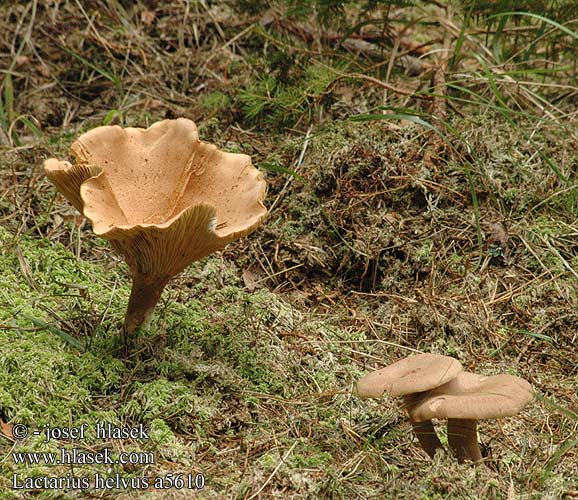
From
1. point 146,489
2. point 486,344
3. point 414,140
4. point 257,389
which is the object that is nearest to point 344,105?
point 414,140

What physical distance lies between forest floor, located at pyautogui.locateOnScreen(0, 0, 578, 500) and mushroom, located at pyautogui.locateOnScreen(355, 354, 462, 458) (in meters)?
0.12

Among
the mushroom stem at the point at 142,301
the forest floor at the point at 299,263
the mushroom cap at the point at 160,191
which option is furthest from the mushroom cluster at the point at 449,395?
the mushroom stem at the point at 142,301

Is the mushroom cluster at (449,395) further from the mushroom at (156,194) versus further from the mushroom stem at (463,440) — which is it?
the mushroom at (156,194)

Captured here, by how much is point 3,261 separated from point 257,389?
123 centimetres

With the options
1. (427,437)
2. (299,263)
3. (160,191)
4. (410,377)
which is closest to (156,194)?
(160,191)

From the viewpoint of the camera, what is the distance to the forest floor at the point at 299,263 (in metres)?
2.44

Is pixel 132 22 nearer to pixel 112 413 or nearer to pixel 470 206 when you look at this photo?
pixel 470 206

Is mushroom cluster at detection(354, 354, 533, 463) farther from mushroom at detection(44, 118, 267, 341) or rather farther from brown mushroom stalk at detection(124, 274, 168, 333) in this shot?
brown mushroom stalk at detection(124, 274, 168, 333)

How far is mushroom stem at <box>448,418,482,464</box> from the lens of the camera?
91.2 inches

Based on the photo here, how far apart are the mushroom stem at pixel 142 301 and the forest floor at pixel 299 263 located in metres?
0.06

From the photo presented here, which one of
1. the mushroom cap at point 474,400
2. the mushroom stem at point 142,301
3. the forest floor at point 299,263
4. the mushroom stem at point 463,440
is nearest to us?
the mushroom cap at point 474,400

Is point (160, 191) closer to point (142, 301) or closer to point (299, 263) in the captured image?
point (142, 301)

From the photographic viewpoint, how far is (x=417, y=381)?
2205 mm

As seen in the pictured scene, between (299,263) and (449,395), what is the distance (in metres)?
1.45
